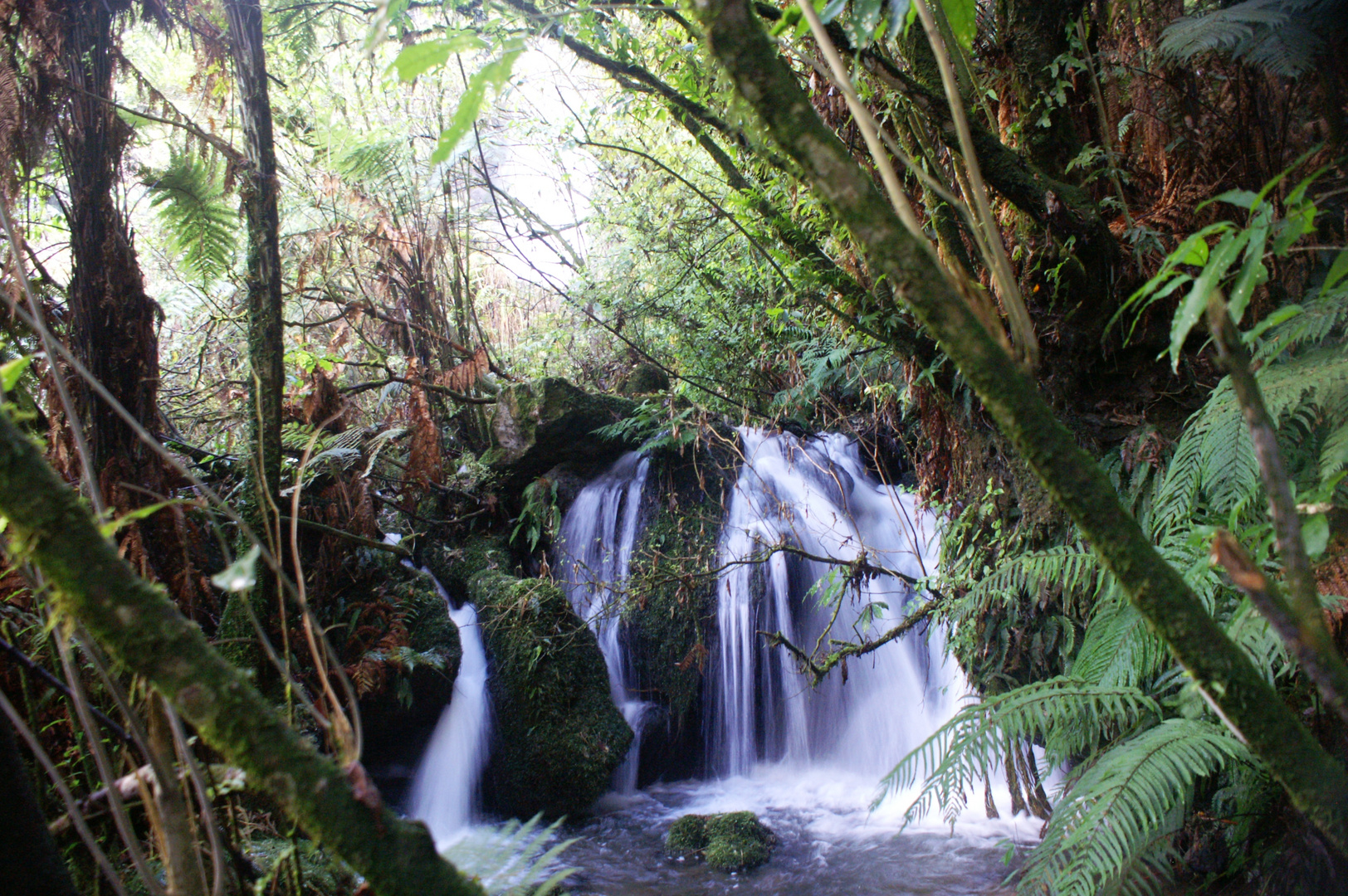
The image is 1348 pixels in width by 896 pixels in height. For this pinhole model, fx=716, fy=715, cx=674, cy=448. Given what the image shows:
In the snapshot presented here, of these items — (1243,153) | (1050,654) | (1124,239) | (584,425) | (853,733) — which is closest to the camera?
(1243,153)

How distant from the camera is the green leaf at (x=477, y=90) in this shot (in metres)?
0.67

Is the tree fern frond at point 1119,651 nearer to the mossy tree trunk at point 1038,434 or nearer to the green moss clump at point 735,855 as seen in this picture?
the mossy tree trunk at point 1038,434

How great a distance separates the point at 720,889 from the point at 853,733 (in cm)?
188

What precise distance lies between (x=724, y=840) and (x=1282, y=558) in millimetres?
4085

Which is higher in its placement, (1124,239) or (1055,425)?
(1124,239)

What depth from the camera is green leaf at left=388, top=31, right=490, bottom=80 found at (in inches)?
26.8

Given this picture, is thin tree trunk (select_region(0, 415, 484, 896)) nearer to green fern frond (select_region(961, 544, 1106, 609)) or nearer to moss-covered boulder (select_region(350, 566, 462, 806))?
green fern frond (select_region(961, 544, 1106, 609))

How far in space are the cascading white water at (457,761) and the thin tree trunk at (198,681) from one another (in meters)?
4.71

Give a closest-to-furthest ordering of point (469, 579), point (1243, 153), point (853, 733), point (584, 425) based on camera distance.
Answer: point (1243, 153) → point (853, 733) → point (469, 579) → point (584, 425)

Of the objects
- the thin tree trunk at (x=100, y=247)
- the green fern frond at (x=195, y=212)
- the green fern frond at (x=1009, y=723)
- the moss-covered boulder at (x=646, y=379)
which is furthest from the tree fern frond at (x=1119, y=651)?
the moss-covered boulder at (x=646, y=379)

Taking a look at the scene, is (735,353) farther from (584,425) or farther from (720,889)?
(720,889)

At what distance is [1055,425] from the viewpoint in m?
0.61

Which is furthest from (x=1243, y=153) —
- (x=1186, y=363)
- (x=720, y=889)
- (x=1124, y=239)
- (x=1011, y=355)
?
(x=720, y=889)

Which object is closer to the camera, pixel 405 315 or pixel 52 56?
pixel 52 56
